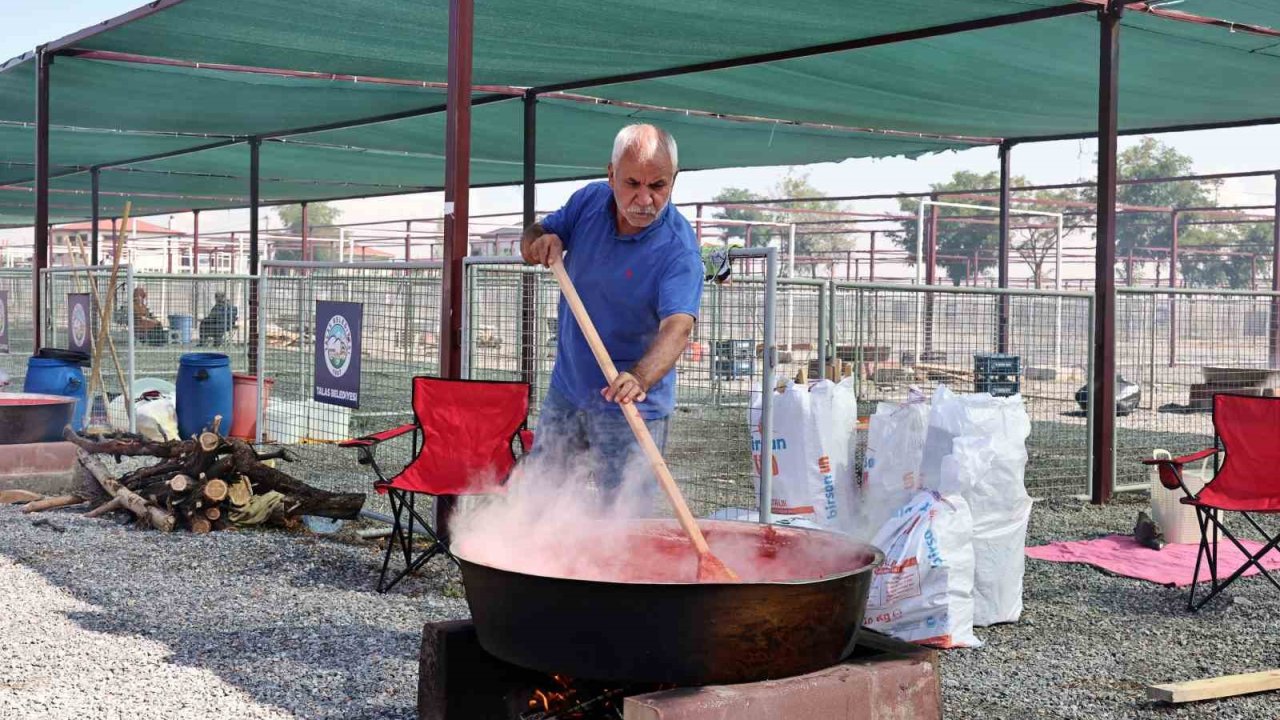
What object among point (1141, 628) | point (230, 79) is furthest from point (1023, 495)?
point (230, 79)

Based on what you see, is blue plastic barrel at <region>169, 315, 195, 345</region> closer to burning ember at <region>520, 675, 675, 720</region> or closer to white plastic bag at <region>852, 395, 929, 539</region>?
white plastic bag at <region>852, 395, 929, 539</region>

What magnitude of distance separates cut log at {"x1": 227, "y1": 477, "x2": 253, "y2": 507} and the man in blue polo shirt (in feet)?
11.1

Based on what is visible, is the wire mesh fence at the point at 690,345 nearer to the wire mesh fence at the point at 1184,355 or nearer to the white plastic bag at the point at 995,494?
the white plastic bag at the point at 995,494

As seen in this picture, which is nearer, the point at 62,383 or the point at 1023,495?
the point at 1023,495

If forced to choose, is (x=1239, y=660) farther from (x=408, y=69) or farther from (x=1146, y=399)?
(x=1146, y=399)

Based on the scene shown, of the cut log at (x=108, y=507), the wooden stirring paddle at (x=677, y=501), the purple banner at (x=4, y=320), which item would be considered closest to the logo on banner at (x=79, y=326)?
the purple banner at (x=4, y=320)

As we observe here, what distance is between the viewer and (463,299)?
5781mm

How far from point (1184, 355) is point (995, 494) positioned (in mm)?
8045

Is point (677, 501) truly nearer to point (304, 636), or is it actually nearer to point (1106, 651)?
point (304, 636)

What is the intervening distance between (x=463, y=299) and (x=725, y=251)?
Result: 5.41 feet

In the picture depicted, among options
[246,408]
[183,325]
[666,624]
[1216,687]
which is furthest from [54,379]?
[183,325]

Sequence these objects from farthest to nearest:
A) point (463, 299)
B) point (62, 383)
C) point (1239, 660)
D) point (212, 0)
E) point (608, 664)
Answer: point (62, 383) < point (212, 0) < point (463, 299) < point (1239, 660) < point (608, 664)

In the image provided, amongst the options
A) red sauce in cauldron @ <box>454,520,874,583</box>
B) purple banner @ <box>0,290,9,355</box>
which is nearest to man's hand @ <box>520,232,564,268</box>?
red sauce in cauldron @ <box>454,520,874,583</box>

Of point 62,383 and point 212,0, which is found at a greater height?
point 212,0
